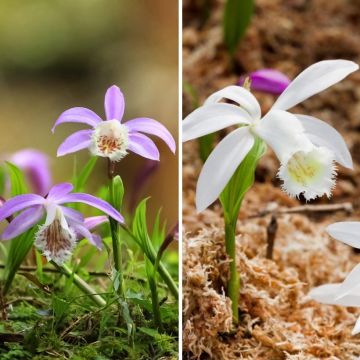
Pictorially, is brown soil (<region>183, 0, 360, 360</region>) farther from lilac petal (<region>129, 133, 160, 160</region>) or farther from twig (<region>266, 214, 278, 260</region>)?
lilac petal (<region>129, 133, 160, 160</region>)

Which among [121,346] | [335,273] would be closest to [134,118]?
[121,346]

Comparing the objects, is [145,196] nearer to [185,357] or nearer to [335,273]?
[185,357]

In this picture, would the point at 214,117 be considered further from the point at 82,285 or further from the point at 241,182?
the point at 82,285

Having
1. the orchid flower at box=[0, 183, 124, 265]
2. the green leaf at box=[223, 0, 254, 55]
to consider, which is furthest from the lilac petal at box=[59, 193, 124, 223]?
the green leaf at box=[223, 0, 254, 55]

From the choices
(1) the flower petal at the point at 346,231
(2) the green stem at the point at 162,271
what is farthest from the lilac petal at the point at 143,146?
(1) the flower petal at the point at 346,231

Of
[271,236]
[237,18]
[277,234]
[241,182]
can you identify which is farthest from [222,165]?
[237,18]
